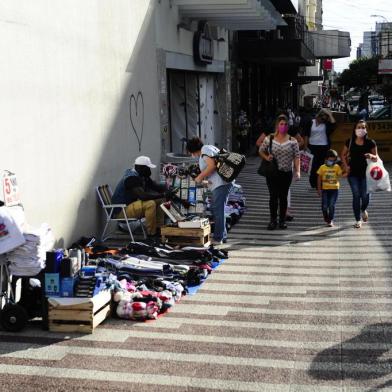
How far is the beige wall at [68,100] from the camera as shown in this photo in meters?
7.35

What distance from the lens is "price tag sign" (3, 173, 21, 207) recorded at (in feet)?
20.0

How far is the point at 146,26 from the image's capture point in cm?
1225

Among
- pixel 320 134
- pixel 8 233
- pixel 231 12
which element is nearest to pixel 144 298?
pixel 8 233

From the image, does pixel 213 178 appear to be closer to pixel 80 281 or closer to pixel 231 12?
pixel 80 281

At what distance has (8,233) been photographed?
571 cm

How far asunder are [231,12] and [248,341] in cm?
1101

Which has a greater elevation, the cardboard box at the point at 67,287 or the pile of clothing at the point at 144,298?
the cardboard box at the point at 67,287

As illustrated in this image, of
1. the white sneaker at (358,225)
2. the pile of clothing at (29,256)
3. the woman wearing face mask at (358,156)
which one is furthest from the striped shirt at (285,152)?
the pile of clothing at (29,256)

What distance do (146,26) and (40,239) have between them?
7245mm

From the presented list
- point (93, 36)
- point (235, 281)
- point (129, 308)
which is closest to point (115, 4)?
point (93, 36)

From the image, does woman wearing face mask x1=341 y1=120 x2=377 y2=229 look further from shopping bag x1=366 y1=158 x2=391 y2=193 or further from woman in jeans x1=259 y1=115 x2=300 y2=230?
woman in jeans x1=259 y1=115 x2=300 y2=230

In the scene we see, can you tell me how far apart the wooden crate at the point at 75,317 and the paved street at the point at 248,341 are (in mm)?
99

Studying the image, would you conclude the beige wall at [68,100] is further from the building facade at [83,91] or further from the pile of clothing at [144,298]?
the pile of clothing at [144,298]

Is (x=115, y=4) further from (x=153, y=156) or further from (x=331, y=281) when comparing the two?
(x=331, y=281)
